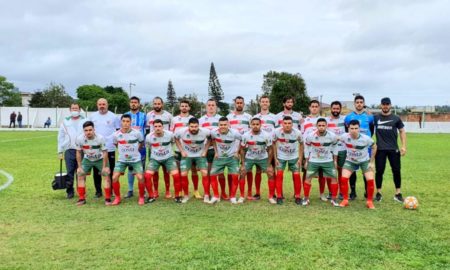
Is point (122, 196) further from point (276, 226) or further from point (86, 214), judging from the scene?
point (276, 226)

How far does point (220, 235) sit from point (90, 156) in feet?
11.3

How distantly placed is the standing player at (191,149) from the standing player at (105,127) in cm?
133

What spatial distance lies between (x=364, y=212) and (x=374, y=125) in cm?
200

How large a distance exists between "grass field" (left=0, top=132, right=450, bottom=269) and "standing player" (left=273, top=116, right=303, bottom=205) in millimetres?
402

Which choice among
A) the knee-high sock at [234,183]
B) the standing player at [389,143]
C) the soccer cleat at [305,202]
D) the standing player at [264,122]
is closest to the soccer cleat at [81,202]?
the knee-high sock at [234,183]

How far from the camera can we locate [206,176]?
761 centimetres

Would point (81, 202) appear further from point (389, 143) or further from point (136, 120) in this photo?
point (389, 143)

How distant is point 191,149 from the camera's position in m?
7.74

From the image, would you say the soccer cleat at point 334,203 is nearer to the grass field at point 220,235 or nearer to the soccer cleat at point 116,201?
the grass field at point 220,235

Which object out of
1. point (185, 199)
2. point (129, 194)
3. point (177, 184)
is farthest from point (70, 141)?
Result: point (185, 199)

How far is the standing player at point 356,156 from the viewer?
23.5ft

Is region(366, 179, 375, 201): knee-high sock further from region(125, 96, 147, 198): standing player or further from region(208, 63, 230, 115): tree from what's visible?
region(208, 63, 230, 115): tree

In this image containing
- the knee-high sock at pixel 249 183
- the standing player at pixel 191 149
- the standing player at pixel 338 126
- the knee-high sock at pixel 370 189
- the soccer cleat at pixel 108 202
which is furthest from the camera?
the knee-high sock at pixel 249 183

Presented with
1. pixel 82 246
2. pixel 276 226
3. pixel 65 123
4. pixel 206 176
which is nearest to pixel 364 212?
pixel 276 226
